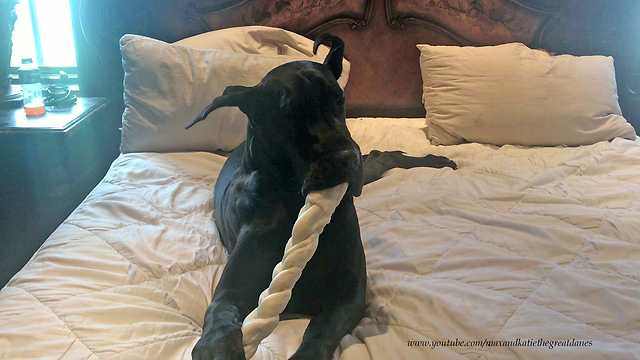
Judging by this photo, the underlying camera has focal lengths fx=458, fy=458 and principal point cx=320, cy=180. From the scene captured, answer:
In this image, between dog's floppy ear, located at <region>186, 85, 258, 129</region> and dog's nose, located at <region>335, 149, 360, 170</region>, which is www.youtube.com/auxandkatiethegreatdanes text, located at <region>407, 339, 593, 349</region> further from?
dog's floppy ear, located at <region>186, 85, 258, 129</region>

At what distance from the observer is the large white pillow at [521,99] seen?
185 centimetres

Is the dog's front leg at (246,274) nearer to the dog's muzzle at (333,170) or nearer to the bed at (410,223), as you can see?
the bed at (410,223)

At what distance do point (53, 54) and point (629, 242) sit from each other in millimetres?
2490

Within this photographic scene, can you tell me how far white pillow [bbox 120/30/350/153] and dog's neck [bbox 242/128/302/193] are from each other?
2.76 ft

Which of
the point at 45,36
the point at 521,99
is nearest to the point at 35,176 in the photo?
the point at 45,36

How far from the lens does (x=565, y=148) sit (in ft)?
5.99

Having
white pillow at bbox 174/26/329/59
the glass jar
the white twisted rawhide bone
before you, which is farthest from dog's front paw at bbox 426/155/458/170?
the glass jar

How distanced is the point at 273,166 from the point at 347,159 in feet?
0.58

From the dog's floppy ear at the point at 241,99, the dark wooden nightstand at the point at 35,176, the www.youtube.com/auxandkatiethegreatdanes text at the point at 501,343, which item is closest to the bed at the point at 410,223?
the www.youtube.com/auxandkatiethegreatdanes text at the point at 501,343

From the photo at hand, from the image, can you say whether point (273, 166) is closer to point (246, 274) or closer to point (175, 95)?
point (246, 274)

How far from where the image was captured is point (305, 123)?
0.78 meters

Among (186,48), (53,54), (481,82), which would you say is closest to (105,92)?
(53,54)

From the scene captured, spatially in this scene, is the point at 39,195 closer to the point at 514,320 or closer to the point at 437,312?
the point at 437,312

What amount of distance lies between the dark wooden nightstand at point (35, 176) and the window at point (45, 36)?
20.7 inches
